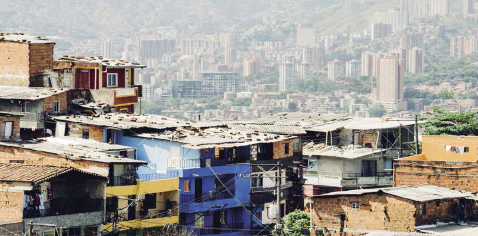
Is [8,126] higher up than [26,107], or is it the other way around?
[26,107]

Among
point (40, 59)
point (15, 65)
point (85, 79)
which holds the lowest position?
point (85, 79)

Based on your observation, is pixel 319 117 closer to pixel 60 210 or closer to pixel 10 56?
pixel 10 56

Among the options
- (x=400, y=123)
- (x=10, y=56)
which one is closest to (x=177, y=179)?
(x=10, y=56)

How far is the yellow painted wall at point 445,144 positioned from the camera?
4022 cm

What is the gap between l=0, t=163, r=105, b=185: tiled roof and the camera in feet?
92.5

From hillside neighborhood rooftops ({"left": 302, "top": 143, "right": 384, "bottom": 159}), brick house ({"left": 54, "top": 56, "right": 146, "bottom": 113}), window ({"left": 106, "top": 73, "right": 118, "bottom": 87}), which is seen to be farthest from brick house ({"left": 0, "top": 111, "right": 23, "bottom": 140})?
hillside neighborhood rooftops ({"left": 302, "top": 143, "right": 384, "bottom": 159})

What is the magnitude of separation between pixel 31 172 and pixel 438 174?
13628 millimetres

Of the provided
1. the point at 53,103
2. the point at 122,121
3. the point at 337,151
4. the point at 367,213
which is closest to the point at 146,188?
the point at 367,213

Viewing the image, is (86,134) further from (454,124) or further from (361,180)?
(454,124)

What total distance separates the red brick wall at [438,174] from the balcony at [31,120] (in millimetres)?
12462

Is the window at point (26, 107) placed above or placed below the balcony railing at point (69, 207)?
above

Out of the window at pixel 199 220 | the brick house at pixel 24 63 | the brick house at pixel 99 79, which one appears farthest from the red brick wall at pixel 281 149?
the brick house at pixel 24 63

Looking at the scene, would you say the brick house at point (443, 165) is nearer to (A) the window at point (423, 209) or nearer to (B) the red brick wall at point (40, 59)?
(A) the window at point (423, 209)

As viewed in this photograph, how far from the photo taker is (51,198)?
95.9 ft
